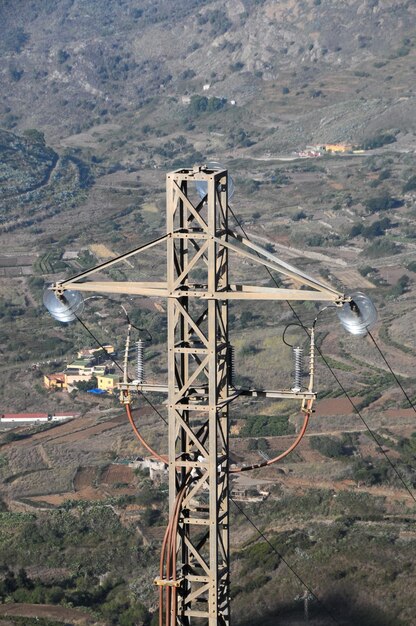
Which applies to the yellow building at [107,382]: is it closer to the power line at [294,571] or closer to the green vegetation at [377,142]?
the power line at [294,571]

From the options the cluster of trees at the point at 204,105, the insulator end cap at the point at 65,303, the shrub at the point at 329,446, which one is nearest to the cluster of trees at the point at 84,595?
the shrub at the point at 329,446

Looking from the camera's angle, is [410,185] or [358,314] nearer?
[358,314]

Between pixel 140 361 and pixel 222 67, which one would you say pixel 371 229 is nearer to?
pixel 222 67

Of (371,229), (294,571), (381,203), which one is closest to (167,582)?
(294,571)

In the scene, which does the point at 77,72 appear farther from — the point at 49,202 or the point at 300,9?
the point at 49,202

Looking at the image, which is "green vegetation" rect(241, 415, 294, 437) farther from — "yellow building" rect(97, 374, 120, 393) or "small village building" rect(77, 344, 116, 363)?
"small village building" rect(77, 344, 116, 363)
